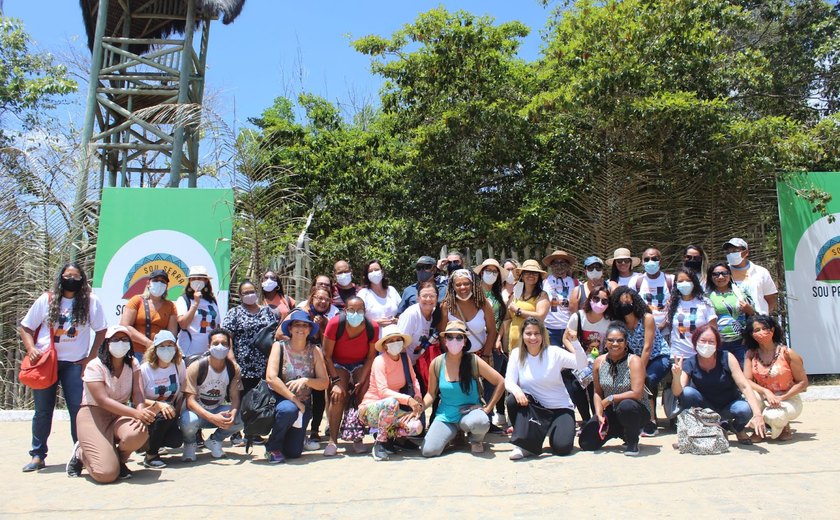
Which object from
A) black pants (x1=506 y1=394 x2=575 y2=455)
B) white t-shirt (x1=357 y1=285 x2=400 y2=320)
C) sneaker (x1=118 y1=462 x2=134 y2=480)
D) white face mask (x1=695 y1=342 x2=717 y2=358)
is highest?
white t-shirt (x1=357 y1=285 x2=400 y2=320)

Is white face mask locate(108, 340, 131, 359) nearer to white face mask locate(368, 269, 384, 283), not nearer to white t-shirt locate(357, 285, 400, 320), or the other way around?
white t-shirt locate(357, 285, 400, 320)

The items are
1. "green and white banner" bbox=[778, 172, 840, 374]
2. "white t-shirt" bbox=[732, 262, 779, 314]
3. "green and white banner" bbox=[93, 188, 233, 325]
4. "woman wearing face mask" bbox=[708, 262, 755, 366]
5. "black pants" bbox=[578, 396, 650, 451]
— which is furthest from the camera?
"green and white banner" bbox=[778, 172, 840, 374]

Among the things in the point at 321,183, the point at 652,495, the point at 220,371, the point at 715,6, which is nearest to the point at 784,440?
the point at 652,495

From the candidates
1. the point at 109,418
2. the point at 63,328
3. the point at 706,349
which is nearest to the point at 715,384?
the point at 706,349

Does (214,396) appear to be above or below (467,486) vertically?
above

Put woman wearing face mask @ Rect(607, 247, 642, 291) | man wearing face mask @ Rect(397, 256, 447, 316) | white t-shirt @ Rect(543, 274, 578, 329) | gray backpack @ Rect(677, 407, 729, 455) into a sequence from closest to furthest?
gray backpack @ Rect(677, 407, 729, 455) → white t-shirt @ Rect(543, 274, 578, 329) → man wearing face mask @ Rect(397, 256, 447, 316) → woman wearing face mask @ Rect(607, 247, 642, 291)

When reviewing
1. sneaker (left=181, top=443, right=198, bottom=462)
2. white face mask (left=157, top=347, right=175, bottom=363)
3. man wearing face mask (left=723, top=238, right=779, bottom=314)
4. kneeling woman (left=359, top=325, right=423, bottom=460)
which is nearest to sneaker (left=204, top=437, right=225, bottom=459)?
sneaker (left=181, top=443, right=198, bottom=462)

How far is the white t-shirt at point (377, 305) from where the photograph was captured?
690cm

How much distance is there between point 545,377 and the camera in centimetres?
592

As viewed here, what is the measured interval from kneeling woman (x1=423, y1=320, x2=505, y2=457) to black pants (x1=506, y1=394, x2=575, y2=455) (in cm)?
23

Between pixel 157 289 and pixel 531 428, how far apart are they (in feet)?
11.9

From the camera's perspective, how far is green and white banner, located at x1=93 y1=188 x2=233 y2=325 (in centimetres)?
856

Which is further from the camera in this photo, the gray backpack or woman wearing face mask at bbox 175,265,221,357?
woman wearing face mask at bbox 175,265,221,357

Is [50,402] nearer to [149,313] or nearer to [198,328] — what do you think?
[149,313]
